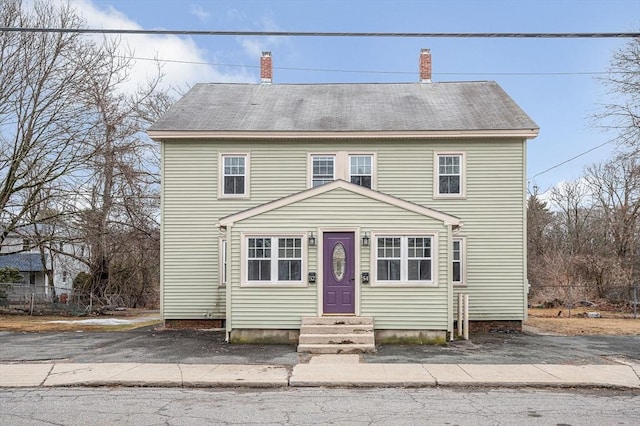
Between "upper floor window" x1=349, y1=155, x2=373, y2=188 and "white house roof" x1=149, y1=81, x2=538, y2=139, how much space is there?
858 mm

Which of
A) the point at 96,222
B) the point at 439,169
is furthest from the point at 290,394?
the point at 96,222

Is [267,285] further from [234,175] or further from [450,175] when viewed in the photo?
[450,175]

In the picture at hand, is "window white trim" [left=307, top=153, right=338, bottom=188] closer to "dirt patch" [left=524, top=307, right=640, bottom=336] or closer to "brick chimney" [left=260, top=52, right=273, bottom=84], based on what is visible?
"brick chimney" [left=260, top=52, right=273, bottom=84]

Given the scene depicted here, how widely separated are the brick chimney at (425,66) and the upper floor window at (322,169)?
238 inches

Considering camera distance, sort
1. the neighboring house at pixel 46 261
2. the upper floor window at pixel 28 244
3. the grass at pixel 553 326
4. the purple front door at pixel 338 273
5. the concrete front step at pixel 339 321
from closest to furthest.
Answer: the concrete front step at pixel 339 321, the purple front door at pixel 338 273, the grass at pixel 553 326, the upper floor window at pixel 28 244, the neighboring house at pixel 46 261

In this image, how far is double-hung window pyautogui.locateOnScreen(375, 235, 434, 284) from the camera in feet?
44.9

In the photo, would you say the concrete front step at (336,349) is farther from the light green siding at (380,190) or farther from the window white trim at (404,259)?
the light green siding at (380,190)

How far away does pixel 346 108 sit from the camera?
60.3 ft

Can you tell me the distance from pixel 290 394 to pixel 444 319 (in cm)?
592

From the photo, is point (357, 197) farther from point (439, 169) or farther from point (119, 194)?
point (119, 194)

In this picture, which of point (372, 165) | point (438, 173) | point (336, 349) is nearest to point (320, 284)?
point (336, 349)

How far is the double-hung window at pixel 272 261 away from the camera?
543 inches

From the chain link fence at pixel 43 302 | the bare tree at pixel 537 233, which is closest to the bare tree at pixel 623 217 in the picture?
the bare tree at pixel 537 233

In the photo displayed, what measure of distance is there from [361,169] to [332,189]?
3.06 meters
